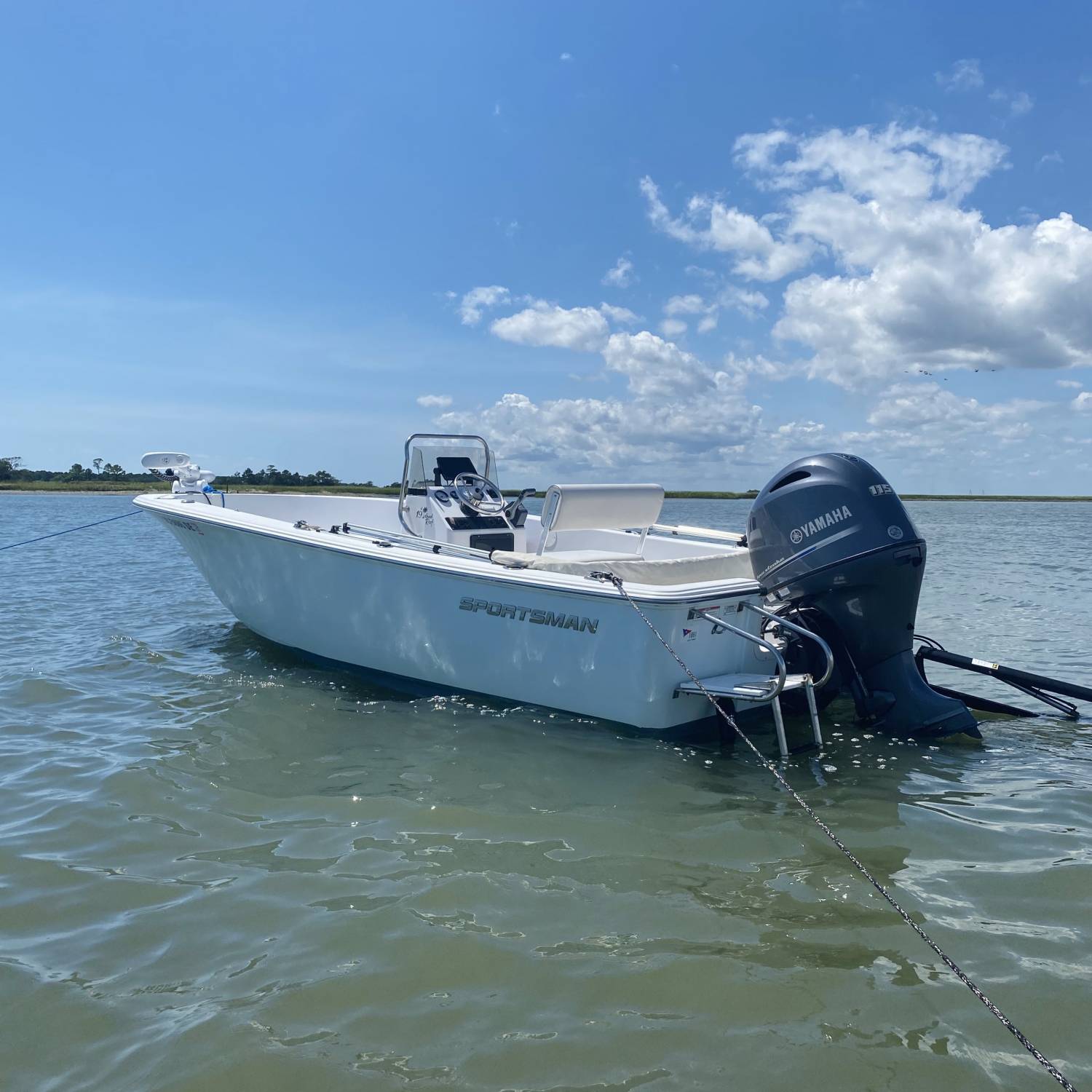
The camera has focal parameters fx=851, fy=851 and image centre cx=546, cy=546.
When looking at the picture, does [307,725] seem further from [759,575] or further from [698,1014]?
[698,1014]

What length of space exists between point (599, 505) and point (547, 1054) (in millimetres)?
4486

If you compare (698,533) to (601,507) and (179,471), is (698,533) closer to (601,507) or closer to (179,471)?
(601,507)

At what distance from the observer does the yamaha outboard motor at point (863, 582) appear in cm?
502

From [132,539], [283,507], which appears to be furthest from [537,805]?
[132,539]

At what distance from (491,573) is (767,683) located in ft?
5.95

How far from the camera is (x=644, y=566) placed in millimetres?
5312

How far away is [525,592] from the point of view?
5.30 metres

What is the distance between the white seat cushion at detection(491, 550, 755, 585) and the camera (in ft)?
17.4

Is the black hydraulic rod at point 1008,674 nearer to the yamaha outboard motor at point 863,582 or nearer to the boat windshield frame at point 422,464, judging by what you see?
the yamaha outboard motor at point 863,582

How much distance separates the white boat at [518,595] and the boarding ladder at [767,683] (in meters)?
0.02

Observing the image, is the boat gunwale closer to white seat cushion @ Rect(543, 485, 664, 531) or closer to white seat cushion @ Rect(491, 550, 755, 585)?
white seat cushion @ Rect(491, 550, 755, 585)

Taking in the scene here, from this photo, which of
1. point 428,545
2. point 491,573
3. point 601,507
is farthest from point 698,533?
point 491,573

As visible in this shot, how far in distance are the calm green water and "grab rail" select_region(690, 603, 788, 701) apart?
50 centimetres

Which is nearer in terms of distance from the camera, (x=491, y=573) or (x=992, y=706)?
(x=491, y=573)
